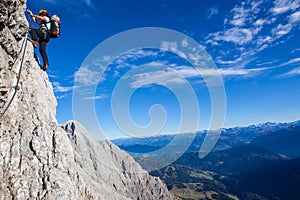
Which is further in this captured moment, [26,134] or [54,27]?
[54,27]

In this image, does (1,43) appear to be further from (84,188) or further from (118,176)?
(118,176)

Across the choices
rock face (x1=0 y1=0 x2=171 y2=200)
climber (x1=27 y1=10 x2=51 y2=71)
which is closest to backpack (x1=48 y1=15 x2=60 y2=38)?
climber (x1=27 y1=10 x2=51 y2=71)

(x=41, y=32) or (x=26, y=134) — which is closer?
(x=26, y=134)

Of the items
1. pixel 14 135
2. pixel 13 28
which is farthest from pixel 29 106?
pixel 13 28

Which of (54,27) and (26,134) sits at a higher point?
(54,27)

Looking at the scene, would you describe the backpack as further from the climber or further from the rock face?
the rock face

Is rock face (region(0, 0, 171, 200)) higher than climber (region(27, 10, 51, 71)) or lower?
lower

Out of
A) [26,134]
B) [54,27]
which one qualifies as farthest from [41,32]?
[26,134]

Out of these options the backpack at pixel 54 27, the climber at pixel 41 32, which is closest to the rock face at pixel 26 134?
the climber at pixel 41 32

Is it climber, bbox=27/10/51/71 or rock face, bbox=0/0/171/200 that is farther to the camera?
climber, bbox=27/10/51/71

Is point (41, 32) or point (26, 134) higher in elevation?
point (41, 32)

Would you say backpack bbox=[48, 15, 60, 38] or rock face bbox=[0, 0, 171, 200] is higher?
backpack bbox=[48, 15, 60, 38]

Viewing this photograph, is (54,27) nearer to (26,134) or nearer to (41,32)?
(41,32)

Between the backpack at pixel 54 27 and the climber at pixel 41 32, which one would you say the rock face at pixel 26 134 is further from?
the backpack at pixel 54 27
